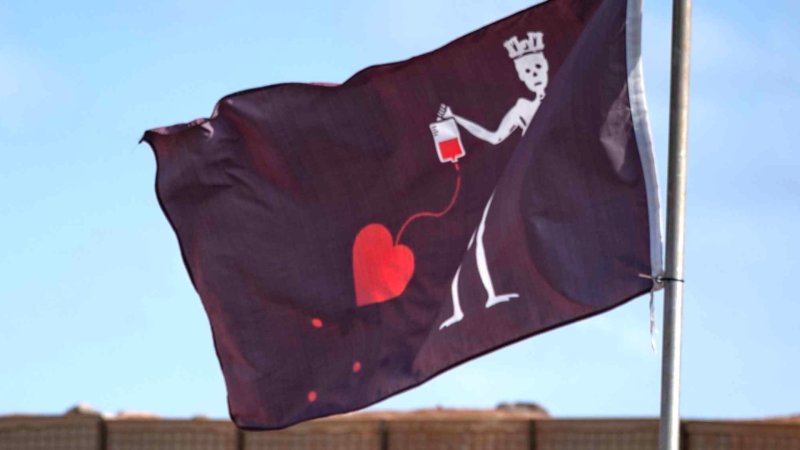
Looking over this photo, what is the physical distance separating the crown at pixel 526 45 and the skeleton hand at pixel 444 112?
486mm

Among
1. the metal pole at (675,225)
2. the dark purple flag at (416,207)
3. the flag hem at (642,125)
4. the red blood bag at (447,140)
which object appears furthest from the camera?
the red blood bag at (447,140)

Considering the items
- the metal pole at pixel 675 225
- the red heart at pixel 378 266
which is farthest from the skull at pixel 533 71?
the red heart at pixel 378 266

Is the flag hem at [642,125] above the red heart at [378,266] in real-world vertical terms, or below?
above

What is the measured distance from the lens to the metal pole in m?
9.94

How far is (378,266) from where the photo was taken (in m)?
→ 11.2

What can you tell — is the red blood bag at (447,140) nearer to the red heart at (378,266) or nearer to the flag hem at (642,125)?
the red heart at (378,266)

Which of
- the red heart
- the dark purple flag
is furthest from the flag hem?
the red heart

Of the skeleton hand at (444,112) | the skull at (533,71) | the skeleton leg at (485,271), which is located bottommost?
the skeleton leg at (485,271)

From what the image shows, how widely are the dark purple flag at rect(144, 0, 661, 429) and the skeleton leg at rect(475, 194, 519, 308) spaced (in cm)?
1

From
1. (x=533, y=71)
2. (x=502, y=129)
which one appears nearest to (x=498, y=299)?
(x=502, y=129)

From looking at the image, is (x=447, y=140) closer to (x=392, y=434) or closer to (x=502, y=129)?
(x=502, y=129)

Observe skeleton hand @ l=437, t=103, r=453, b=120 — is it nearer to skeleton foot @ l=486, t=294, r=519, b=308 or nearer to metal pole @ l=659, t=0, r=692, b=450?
skeleton foot @ l=486, t=294, r=519, b=308

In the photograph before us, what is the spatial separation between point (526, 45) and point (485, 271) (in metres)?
1.34

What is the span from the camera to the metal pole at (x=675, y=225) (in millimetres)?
9938
